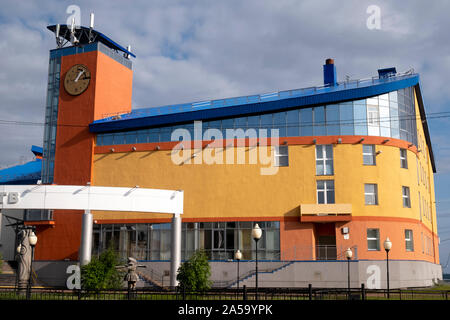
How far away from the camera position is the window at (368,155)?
40844mm

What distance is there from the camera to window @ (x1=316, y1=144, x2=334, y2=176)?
134 ft

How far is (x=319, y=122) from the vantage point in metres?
41.3

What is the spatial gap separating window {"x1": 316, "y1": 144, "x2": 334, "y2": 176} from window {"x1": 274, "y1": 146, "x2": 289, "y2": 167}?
2.40m

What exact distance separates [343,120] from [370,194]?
6.03 m

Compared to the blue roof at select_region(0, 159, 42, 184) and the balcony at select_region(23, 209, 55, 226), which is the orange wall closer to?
the balcony at select_region(23, 209, 55, 226)

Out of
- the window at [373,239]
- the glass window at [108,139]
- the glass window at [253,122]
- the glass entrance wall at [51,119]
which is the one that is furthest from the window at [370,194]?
the glass entrance wall at [51,119]

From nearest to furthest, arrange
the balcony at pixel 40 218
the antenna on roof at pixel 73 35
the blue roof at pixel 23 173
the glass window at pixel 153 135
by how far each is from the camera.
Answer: the balcony at pixel 40 218, the glass window at pixel 153 135, the antenna on roof at pixel 73 35, the blue roof at pixel 23 173

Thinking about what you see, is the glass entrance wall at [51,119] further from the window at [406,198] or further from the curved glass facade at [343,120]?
the window at [406,198]

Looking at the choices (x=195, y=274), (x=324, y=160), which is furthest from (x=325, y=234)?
(x=195, y=274)

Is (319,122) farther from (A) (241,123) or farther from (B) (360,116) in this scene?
(A) (241,123)

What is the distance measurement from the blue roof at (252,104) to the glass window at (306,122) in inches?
23.0

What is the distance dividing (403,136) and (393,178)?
3747 millimetres

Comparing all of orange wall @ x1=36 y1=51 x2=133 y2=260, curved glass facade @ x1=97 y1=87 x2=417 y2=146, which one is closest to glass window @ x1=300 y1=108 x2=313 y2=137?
curved glass facade @ x1=97 y1=87 x2=417 y2=146
